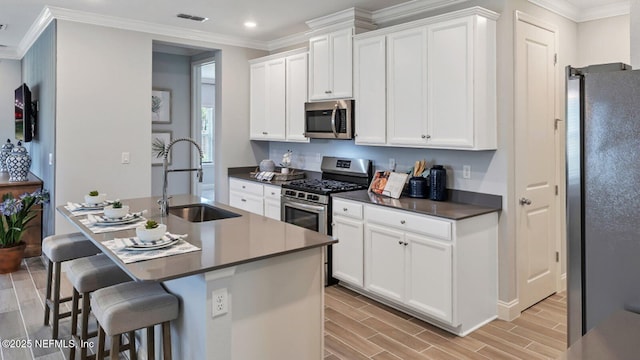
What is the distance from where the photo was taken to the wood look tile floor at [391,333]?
287 cm

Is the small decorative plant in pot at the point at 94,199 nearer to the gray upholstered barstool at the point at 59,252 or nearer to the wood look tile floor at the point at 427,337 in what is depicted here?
the gray upholstered barstool at the point at 59,252

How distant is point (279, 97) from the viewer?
5145 millimetres

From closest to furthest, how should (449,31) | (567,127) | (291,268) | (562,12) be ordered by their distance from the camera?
(567,127)
(291,268)
(449,31)
(562,12)

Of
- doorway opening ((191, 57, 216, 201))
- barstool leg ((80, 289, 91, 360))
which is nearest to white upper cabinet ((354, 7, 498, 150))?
barstool leg ((80, 289, 91, 360))

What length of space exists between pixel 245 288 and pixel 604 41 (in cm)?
385

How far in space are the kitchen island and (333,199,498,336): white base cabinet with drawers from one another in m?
1.11

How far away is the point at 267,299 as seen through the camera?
2.16m

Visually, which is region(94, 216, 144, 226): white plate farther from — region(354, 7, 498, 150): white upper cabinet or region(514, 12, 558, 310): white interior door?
region(514, 12, 558, 310): white interior door

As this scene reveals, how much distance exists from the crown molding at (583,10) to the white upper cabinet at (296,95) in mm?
2323

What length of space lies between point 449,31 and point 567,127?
2.05 metres

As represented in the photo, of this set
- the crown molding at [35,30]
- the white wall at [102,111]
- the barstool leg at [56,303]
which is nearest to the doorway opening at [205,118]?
the white wall at [102,111]

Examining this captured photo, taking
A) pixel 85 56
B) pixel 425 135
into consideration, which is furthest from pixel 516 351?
pixel 85 56

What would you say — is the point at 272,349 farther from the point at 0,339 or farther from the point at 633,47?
the point at 0,339

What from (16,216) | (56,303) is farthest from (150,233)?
(16,216)
